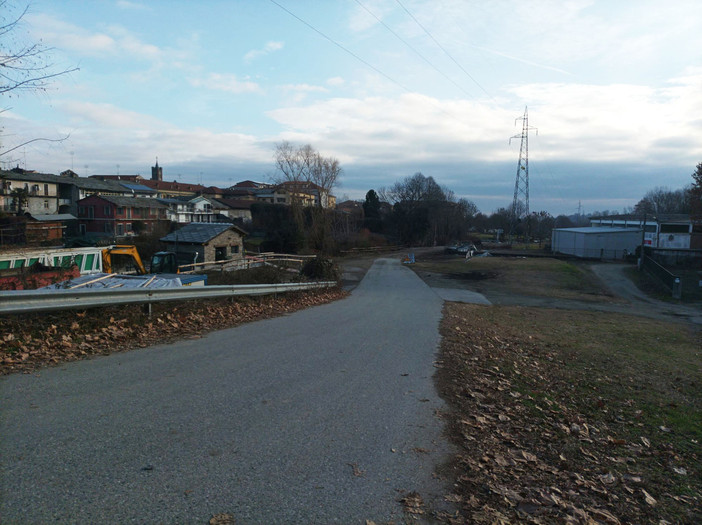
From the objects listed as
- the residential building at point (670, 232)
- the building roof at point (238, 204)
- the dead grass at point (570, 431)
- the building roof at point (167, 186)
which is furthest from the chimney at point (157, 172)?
the dead grass at point (570, 431)

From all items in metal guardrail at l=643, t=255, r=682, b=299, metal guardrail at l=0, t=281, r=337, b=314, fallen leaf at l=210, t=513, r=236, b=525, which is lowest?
metal guardrail at l=643, t=255, r=682, b=299

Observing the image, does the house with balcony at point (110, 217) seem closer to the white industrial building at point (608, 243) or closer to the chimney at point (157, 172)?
the white industrial building at point (608, 243)

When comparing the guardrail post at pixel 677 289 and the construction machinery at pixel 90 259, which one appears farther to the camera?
the guardrail post at pixel 677 289

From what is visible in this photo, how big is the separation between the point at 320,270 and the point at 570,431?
20389mm

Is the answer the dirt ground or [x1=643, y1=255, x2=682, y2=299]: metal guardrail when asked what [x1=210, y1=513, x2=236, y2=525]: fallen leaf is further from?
[x1=643, y1=255, x2=682, y2=299]: metal guardrail

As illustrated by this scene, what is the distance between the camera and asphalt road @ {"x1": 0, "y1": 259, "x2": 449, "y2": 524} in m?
3.42

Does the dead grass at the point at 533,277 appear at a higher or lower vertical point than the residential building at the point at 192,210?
lower

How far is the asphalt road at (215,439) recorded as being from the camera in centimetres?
342

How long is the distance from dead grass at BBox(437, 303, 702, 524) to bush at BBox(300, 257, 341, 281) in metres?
13.4

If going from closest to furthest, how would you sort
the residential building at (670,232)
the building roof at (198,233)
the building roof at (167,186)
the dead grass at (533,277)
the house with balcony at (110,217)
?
the dead grass at (533,277) < the building roof at (198,233) < the residential building at (670,232) < the house with balcony at (110,217) < the building roof at (167,186)

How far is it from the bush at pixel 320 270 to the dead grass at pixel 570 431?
13.4m

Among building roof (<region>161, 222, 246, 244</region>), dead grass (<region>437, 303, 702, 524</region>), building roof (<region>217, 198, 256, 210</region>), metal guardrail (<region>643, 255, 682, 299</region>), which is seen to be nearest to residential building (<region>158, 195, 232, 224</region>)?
building roof (<region>217, 198, 256, 210</region>)

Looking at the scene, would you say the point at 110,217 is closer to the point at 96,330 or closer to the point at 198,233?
the point at 198,233

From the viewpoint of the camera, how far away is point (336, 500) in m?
3.62
